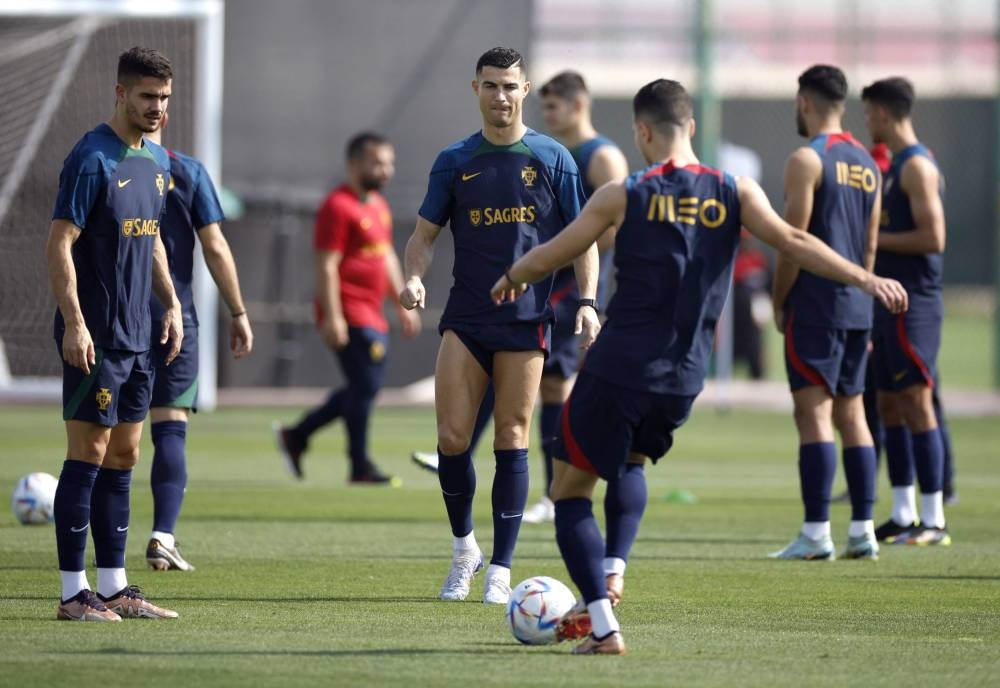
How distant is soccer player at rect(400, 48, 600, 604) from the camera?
7.82 m

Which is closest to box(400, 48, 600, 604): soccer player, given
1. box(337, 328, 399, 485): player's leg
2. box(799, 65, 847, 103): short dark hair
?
box(799, 65, 847, 103): short dark hair

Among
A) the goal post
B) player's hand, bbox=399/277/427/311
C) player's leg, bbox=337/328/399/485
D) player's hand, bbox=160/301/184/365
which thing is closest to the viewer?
player's hand, bbox=399/277/427/311

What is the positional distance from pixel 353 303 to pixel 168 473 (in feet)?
16.0

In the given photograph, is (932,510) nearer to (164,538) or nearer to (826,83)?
(826,83)

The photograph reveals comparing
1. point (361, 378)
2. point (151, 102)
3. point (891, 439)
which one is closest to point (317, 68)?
point (361, 378)

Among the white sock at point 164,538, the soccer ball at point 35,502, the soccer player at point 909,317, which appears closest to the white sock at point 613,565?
the white sock at point 164,538

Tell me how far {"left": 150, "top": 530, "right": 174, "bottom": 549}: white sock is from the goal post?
24.7 feet

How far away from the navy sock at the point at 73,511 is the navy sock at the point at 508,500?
175 centimetres

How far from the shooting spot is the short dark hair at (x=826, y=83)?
9.25 meters

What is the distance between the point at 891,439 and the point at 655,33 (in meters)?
15.6

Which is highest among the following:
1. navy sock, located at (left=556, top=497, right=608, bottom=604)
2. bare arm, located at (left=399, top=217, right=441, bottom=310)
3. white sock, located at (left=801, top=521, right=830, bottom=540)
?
bare arm, located at (left=399, top=217, right=441, bottom=310)

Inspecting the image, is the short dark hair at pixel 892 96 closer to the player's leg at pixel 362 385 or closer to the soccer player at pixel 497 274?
the soccer player at pixel 497 274

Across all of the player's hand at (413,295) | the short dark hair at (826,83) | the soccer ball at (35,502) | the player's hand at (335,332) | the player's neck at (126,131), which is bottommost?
the soccer ball at (35,502)

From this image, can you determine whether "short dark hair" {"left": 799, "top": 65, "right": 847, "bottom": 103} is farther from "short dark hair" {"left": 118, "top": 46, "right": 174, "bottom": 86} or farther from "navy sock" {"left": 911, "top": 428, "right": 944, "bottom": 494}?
"short dark hair" {"left": 118, "top": 46, "right": 174, "bottom": 86}
